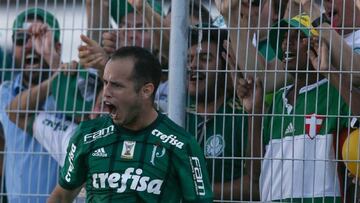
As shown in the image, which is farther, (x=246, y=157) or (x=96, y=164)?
(x=246, y=157)

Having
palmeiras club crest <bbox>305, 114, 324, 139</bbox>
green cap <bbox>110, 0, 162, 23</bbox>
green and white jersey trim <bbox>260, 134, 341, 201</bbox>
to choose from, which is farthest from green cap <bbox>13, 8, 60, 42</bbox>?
palmeiras club crest <bbox>305, 114, 324, 139</bbox>

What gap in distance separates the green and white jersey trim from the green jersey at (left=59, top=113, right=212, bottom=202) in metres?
0.94

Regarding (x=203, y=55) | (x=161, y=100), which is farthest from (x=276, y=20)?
(x=161, y=100)

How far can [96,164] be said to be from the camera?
16.2 feet

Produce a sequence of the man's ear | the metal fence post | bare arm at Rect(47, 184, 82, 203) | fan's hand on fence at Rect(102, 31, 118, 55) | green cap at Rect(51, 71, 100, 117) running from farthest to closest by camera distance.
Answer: green cap at Rect(51, 71, 100, 117) < fan's hand on fence at Rect(102, 31, 118, 55) < the metal fence post < bare arm at Rect(47, 184, 82, 203) < the man's ear

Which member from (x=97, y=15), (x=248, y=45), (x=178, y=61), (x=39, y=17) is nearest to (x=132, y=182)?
(x=178, y=61)

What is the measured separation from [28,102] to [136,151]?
5.74 feet

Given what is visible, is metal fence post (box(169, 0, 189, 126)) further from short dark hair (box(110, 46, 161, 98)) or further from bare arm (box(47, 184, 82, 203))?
bare arm (box(47, 184, 82, 203))

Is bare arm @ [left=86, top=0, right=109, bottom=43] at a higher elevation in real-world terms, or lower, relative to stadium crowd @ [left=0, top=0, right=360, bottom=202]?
higher

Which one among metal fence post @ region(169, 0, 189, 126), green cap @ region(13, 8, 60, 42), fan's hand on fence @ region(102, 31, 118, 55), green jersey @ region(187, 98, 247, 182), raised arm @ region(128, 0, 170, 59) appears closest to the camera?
metal fence post @ region(169, 0, 189, 126)

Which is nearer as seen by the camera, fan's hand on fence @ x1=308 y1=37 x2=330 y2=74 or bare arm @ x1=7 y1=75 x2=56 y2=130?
fan's hand on fence @ x1=308 y1=37 x2=330 y2=74

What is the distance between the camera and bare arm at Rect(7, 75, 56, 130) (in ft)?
21.2

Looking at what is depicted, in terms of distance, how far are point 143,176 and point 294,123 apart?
1.22m

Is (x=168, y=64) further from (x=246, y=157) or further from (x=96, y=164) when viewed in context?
(x=96, y=164)
